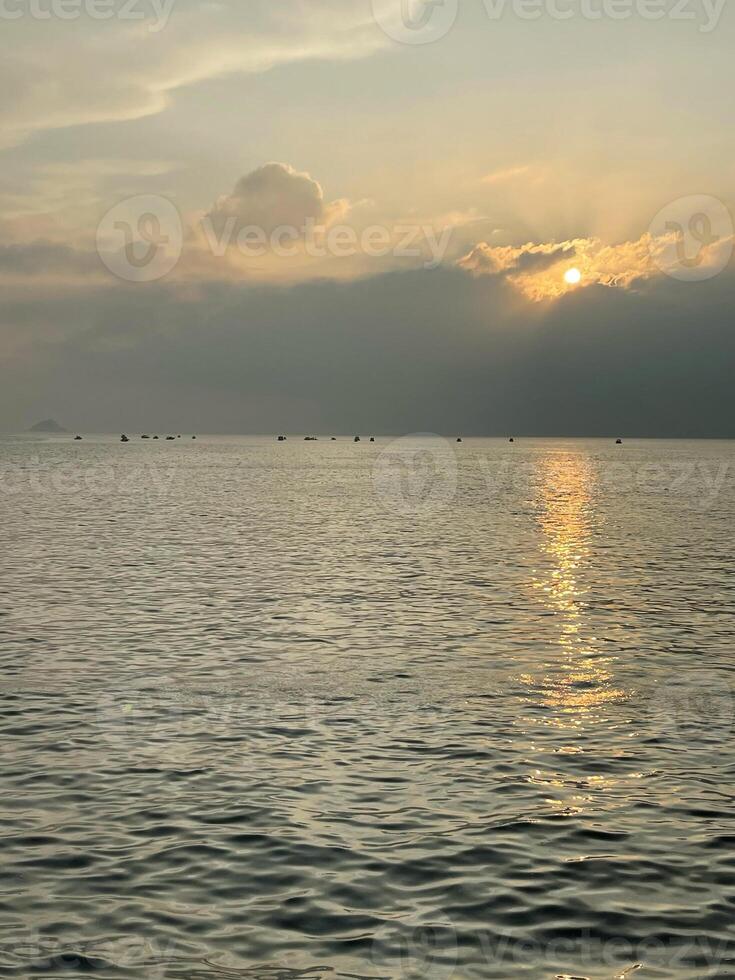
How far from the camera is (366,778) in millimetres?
20828

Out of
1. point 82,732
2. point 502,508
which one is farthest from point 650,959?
point 502,508

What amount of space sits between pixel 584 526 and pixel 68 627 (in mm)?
59093

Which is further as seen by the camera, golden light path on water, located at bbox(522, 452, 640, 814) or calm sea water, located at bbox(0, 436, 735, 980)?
golden light path on water, located at bbox(522, 452, 640, 814)

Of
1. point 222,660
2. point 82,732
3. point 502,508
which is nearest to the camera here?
point 82,732

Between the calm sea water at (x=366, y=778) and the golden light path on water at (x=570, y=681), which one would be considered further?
the golden light path on water at (x=570, y=681)

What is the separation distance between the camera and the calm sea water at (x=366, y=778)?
14.1m

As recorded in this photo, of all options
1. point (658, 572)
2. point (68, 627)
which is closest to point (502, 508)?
point (658, 572)

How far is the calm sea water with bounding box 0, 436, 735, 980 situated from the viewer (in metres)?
14.1

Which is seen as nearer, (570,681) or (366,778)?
(366,778)

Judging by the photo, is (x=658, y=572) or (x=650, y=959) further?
(x=658, y=572)

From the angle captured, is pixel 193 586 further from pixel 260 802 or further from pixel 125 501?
pixel 125 501

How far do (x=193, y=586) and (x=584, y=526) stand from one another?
4776 centimetres

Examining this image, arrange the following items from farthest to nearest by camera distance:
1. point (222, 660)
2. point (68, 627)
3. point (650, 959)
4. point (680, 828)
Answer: point (68, 627) → point (222, 660) → point (680, 828) → point (650, 959)

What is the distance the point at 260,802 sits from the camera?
19453mm
